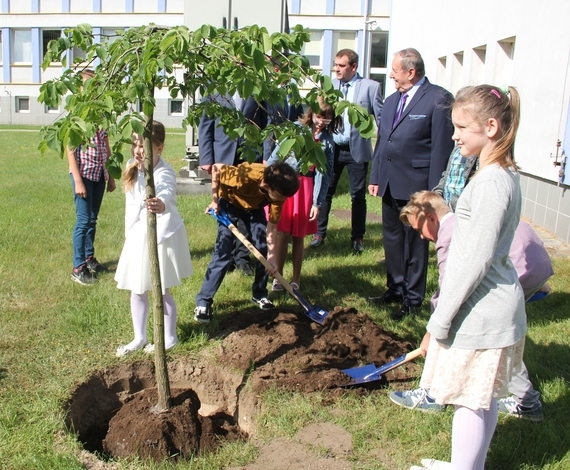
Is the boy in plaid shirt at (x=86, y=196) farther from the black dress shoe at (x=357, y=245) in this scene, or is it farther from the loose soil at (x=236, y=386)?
the black dress shoe at (x=357, y=245)

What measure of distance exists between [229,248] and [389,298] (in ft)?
4.86

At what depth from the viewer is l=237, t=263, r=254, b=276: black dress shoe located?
590cm

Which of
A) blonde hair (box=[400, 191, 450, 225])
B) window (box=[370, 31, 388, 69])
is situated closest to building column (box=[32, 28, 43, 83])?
window (box=[370, 31, 388, 69])

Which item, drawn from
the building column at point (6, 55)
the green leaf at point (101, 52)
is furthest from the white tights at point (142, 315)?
the building column at point (6, 55)

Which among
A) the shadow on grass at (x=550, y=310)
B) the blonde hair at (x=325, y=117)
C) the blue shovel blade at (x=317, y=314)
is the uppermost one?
the blonde hair at (x=325, y=117)

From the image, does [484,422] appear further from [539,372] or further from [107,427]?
[107,427]

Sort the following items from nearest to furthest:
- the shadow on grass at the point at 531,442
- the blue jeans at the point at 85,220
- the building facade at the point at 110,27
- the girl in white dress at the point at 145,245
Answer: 1. the shadow on grass at the point at 531,442
2. the girl in white dress at the point at 145,245
3. the blue jeans at the point at 85,220
4. the building facade at the point at 110,27

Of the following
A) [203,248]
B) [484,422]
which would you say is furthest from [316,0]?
[484,422]

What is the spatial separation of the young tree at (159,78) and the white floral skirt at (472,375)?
41.9 inches

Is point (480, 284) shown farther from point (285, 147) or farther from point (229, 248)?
point (229, 248)

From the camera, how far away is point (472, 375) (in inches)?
101

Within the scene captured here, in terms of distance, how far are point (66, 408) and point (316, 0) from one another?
29.9 metres

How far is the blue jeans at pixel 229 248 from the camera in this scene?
472 cm

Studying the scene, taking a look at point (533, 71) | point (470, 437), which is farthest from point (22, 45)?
point (470, 437)
